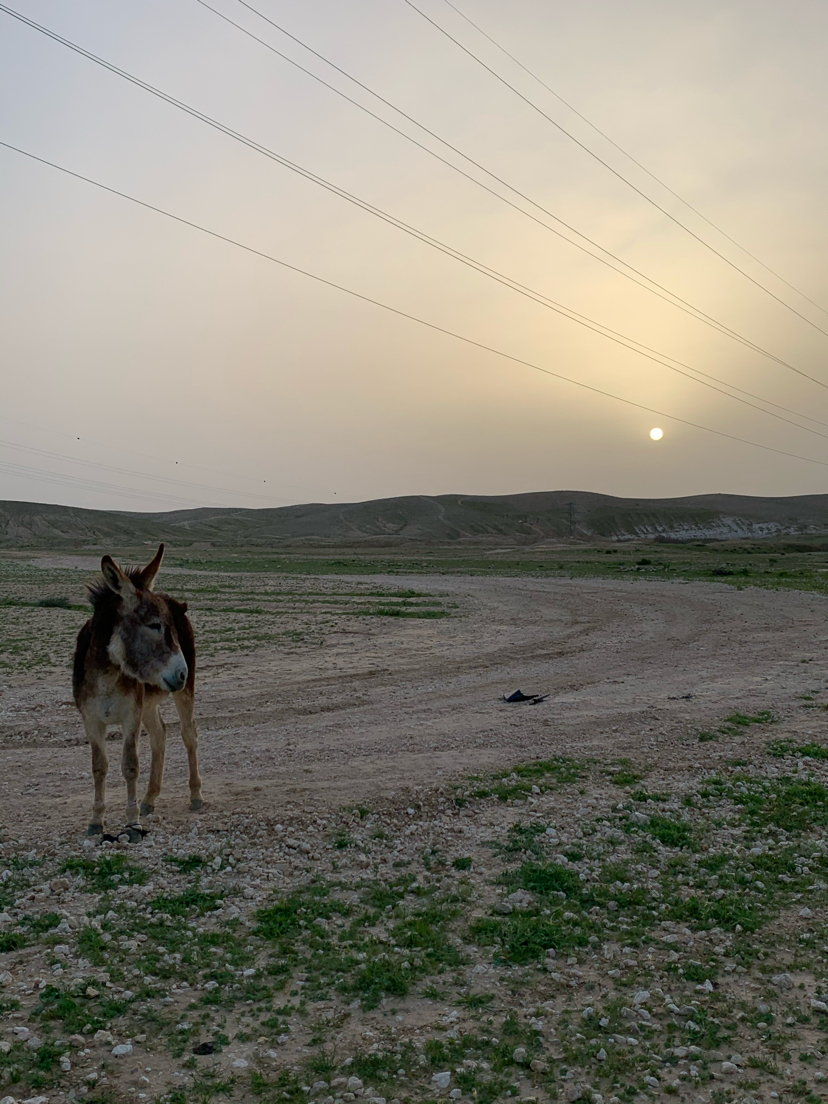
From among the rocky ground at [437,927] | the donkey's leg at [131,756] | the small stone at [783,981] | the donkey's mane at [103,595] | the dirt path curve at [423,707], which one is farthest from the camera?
the dirt path curve at [423,707]

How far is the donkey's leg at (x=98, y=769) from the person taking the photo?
8773 mm

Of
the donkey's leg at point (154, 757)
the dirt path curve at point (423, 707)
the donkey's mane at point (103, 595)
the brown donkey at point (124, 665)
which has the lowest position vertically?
the dirt path curve at point (423, 707)

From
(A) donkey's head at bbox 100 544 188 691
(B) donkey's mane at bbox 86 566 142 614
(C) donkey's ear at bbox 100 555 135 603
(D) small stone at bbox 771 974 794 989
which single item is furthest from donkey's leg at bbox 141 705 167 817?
(D) small stone at bbox 771 974 794 989

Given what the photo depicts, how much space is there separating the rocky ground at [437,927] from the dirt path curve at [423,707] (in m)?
0.14

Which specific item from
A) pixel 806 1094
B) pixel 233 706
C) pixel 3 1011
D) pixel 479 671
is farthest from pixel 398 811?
pixel 479 671

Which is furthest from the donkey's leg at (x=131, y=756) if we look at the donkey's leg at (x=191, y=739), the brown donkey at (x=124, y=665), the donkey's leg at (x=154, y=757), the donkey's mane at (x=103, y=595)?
the donkey's mane at (x=103, y=595)

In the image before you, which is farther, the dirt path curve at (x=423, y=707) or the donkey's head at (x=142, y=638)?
the dirt path curve at (x=423, y=707)

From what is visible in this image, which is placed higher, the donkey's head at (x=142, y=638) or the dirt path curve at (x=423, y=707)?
the donkey's head at (x=142, y=638)

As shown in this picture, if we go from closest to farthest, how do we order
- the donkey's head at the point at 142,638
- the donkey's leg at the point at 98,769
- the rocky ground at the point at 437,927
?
the rocky ground at the point at 437,927, the donkey's head at the point at 142,638, the donkey's leg at the point at 98,769

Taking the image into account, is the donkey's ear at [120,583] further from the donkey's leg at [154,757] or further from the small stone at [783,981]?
the small stone at [783,981]

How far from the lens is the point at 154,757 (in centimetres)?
1000

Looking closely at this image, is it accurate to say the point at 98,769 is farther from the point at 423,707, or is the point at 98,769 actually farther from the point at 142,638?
the point at 423,707

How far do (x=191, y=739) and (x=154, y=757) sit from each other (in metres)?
0.48

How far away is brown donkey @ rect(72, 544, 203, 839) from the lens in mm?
8648
